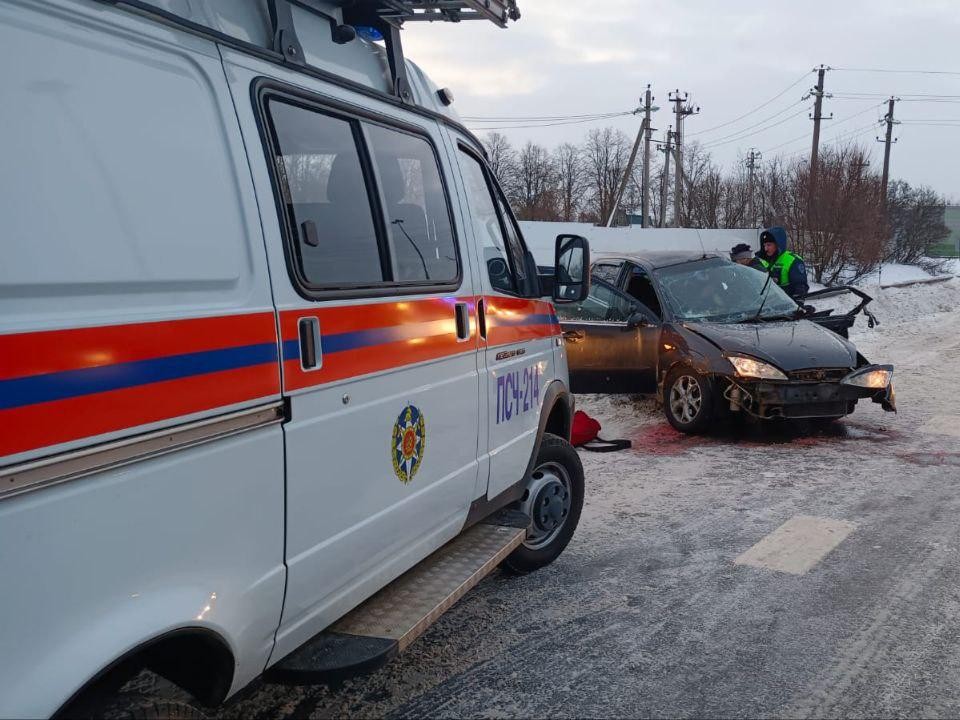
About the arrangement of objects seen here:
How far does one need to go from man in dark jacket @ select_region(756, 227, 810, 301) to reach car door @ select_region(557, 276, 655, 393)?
247cm

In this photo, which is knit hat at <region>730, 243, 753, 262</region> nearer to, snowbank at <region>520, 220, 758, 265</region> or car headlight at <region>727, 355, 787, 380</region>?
car headlight at <region>727, 355, 787, 380</region>

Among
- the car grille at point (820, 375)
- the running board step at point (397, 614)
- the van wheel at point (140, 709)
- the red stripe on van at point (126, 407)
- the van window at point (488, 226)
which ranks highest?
the van window at point (488, 226)

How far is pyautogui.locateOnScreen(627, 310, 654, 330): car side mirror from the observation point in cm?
802

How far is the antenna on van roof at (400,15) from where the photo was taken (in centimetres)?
304

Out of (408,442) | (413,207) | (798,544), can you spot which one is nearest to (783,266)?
(798,544)

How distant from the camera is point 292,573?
2.39 metres

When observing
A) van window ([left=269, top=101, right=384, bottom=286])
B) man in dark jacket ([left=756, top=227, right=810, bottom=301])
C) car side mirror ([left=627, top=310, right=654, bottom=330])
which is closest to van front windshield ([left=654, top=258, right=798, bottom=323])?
car side mirror ([left=627, top=310, right=654, bottom=330])

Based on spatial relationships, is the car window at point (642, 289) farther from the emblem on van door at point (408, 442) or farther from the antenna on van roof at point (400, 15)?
the emblem on van door at point (408, 442)

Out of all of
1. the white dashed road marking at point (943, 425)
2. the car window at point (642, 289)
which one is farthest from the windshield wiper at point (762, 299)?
the white dashed road marking at point (943, 425)

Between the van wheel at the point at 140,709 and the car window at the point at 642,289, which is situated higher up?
the car window at the point at 642,289

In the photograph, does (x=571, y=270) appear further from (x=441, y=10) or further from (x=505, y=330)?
(x=441, y=10)

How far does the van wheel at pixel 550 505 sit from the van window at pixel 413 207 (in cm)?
139

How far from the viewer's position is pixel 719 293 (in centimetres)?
826

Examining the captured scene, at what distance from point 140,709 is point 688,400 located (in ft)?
20.7
